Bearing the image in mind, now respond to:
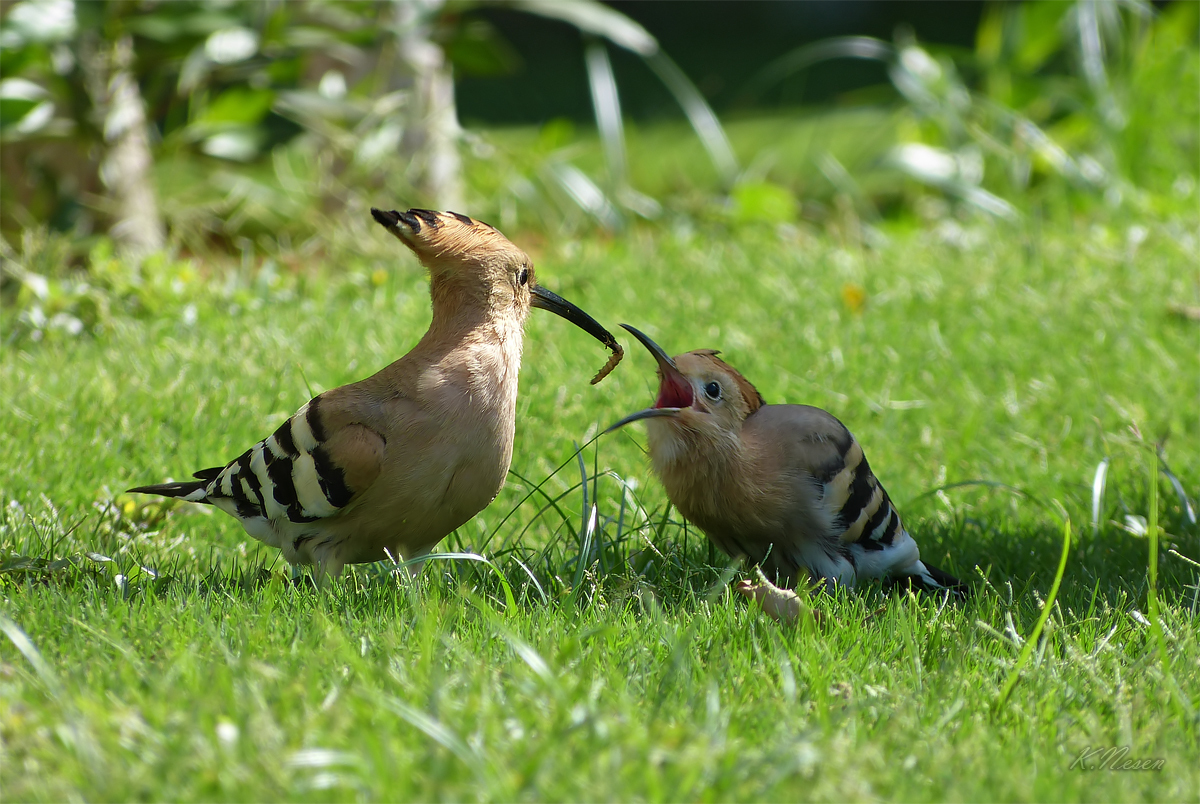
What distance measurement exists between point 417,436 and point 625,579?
0.64 meters

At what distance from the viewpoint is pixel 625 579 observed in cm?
288

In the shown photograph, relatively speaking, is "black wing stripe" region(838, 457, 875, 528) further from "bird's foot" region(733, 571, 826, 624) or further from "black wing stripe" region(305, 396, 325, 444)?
"black wing stripe" region(305, 396, 325, 444)

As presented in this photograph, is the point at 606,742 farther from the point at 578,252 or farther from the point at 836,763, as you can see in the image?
the point at 578,252

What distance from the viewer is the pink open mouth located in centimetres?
308

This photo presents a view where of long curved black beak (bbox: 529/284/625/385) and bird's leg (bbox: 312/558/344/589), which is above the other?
long curved black beak (bbox: 529/284/625/385)

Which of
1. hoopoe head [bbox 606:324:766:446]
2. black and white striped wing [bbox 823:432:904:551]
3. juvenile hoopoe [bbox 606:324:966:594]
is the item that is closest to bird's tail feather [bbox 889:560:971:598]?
juvenile hoopoe [bbox 606:324:966:594]

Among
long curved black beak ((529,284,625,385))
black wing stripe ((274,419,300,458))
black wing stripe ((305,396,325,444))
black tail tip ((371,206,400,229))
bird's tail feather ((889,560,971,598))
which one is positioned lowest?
bird's tail feather ((889,560,971,598))

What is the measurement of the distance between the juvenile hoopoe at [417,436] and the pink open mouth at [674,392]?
11.6 inches

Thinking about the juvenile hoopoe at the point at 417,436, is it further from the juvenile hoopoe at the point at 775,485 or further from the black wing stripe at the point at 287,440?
the juvenile hoopoe at the point at 775,485

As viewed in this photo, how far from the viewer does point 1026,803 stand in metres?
1.87

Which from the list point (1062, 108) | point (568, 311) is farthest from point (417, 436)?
point (1062, 108)

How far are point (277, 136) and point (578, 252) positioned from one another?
568 centimetres

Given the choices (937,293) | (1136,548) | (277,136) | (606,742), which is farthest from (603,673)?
(277,136)

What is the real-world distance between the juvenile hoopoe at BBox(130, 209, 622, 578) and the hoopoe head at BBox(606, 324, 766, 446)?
255 mm
